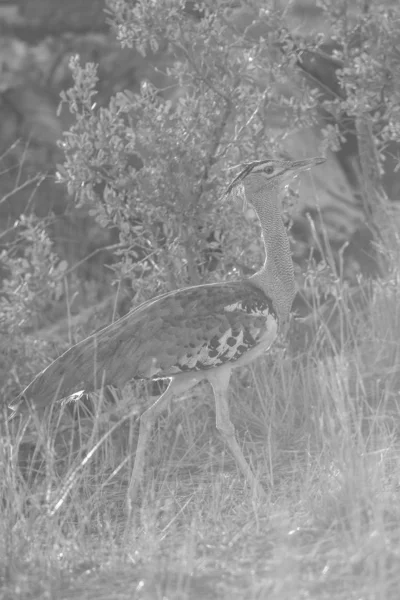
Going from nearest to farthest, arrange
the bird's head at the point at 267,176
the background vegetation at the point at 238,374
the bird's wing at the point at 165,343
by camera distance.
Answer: the background vegetation at the point at 238,374 < the bird's wing at the point at 165,343 < the bird's head at the point at 267,176

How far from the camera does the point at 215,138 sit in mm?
5898

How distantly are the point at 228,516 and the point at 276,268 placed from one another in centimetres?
124

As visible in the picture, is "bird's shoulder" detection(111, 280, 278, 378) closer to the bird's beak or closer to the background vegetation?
the background vegetation

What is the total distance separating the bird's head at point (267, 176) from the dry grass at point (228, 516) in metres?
1.03

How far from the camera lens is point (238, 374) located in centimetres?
601

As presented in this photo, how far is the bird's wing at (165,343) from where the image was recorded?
4594 mm

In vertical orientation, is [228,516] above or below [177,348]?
below

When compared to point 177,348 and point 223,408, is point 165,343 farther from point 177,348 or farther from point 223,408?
point 223,408

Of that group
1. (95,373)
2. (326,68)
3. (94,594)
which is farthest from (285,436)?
(326,68)

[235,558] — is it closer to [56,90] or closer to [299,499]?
[299,499]

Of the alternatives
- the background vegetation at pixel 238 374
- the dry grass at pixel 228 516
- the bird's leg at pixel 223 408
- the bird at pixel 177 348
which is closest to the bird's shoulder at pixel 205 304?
the bird at pixel 177 348

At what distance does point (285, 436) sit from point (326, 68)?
119 inches

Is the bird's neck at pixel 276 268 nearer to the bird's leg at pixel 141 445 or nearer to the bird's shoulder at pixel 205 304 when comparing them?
the bird's shoulder at pixel 205 304

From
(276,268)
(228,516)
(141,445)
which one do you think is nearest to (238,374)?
(276,268)
